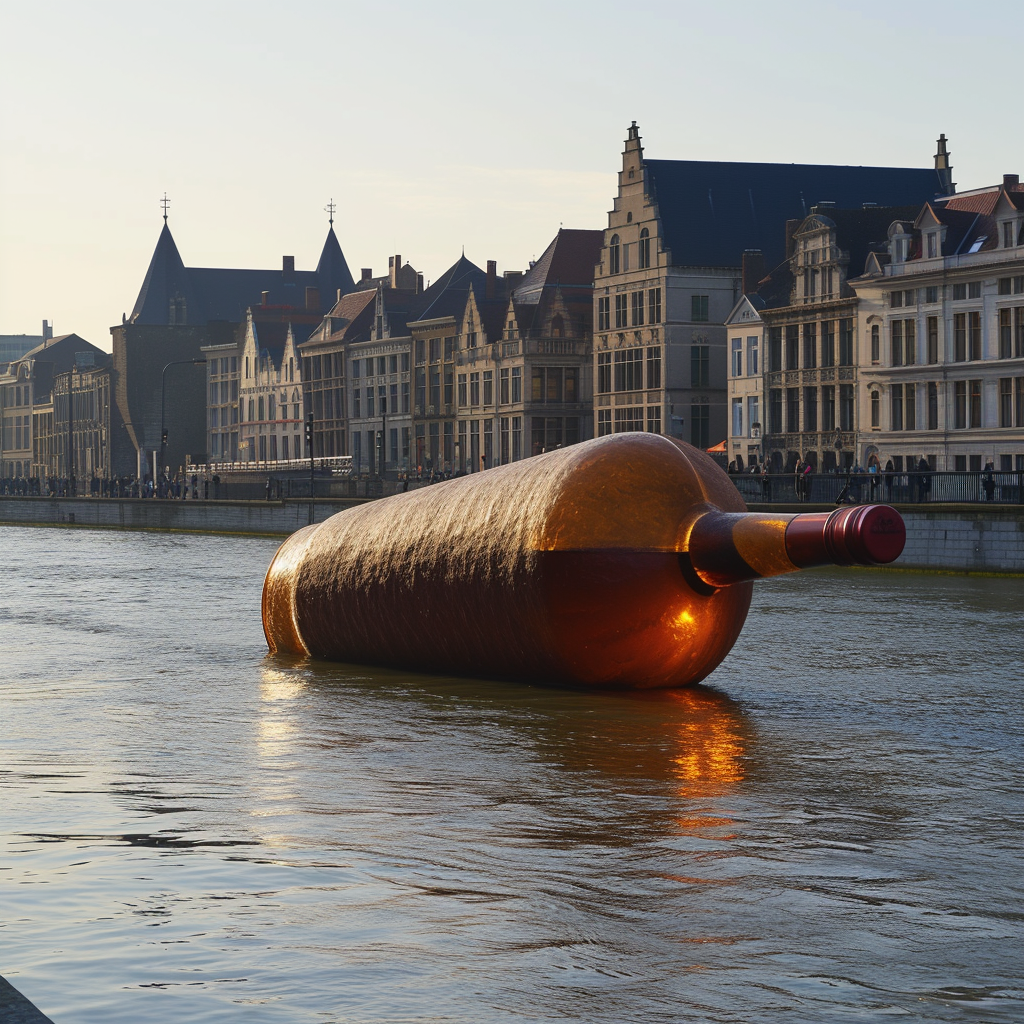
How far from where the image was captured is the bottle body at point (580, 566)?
13.1 metres

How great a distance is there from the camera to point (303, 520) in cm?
6450

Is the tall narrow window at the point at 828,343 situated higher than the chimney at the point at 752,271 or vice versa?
the chimney at the point at 752,271

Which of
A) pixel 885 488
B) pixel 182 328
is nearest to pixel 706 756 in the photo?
pixel 885 488

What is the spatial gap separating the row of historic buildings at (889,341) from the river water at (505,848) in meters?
45.2

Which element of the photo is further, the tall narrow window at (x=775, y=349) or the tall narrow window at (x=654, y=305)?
the tall narrow window at (x=654, y=305)

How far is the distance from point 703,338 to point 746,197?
7059mm

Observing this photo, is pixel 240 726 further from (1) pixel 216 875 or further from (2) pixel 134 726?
(1) pixel 216 875

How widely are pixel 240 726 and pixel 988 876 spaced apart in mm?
6249

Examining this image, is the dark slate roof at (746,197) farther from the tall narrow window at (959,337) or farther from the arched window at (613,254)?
the tall narrow window at (959,337)

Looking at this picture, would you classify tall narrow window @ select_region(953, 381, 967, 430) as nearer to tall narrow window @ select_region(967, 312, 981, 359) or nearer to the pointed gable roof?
tall narrow window @ select_region(967, 312, 981, 359)

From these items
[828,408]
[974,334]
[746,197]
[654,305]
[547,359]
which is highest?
[746,197]

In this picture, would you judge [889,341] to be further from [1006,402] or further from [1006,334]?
[1006,402]

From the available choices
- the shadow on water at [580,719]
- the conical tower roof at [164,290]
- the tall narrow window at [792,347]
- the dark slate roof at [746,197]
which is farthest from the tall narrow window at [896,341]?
the conical tower roof at [164,290]

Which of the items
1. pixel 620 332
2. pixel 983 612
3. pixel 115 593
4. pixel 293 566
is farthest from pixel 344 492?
pixel 293 566
